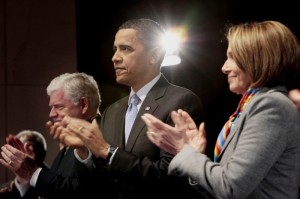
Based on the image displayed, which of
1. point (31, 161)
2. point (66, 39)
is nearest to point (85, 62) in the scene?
point (66, 39)

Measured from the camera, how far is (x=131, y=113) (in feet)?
7.94

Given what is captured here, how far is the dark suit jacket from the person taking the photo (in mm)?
2049

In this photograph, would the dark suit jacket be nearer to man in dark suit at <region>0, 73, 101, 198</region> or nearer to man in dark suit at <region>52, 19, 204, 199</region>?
man in dark suit at <region>52, 19, 204, 199</region>

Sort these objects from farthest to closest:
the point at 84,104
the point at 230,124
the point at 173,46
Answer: the point at 173,46 < the point at 84,104 < the point at 230,124

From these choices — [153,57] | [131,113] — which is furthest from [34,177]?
[153,57]

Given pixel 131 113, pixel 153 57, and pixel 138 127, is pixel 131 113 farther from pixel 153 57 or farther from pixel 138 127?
pixel 153 57

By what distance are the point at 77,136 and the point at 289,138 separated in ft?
2.93

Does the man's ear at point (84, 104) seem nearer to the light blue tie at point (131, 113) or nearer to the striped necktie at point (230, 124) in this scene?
the light blue tie at point (131, 113)

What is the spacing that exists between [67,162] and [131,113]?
52cm

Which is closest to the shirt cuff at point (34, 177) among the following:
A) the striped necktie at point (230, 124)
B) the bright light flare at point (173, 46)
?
the striped necktie at point (230, 124)

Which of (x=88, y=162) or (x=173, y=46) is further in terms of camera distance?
(x=173, y=46)

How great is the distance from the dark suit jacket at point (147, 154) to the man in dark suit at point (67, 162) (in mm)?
205

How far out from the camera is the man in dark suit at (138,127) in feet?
6.69

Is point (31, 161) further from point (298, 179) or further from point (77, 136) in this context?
point (298, 179)
